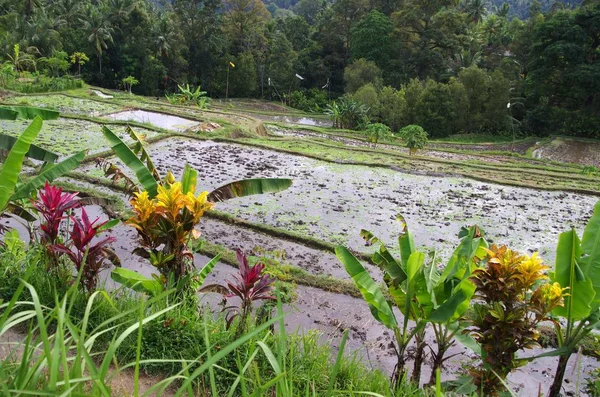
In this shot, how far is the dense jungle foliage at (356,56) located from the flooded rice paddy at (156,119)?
5.61 m

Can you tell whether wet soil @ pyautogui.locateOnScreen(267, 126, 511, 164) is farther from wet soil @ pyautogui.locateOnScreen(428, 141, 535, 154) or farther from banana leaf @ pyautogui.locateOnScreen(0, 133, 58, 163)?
banana leaf @ pyautogui.locateOnScreen(0, 133, 58, 163)

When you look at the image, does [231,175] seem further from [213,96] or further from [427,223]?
[213,96]

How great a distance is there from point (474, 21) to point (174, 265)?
4040 centimetres

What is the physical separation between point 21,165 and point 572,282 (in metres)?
3.56

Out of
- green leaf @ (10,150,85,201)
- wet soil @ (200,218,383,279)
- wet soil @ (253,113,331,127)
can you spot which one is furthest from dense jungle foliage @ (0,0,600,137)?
green leaf @ (10,150,85,201)

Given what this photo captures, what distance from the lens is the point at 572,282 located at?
2947 mm

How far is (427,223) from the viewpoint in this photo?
7.01 meters

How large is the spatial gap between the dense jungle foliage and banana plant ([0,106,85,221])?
1533 centimetres

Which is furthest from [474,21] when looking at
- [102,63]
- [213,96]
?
[102,63]

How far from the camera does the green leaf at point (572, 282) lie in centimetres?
290

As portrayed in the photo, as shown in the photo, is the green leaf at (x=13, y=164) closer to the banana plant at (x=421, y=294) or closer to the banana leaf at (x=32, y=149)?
the banana leaf at (x=32, y=149)

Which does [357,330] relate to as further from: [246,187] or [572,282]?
[572,282]

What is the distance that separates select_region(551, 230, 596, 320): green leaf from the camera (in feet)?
9.53

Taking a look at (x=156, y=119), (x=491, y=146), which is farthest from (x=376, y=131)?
(x=491, y=146)
